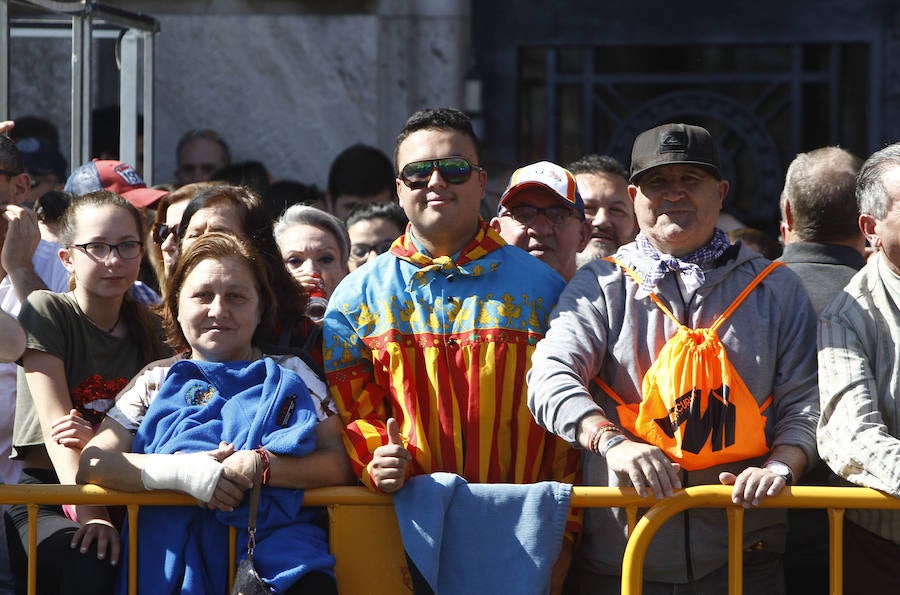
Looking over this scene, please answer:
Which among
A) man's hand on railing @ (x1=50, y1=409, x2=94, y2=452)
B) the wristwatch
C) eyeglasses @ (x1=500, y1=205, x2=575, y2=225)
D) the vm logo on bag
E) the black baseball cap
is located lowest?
the wristwatch

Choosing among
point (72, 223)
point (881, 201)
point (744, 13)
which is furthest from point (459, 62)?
point (881, 201)

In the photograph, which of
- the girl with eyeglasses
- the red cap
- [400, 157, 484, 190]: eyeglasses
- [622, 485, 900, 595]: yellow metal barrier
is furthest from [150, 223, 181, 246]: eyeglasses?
[622, 485, 900, 595]: yellow metal barrier

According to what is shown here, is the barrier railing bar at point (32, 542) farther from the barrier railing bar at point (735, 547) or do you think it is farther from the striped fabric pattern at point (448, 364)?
the barrier railing bar at point (735, 547)

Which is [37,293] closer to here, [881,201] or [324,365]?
[324,365]

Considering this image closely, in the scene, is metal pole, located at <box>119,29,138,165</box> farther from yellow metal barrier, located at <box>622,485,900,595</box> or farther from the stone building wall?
yellow metal barrier, located at <box>622,485,900,595</box>

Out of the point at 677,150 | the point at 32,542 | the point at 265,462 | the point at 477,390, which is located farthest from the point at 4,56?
the point at 677,150

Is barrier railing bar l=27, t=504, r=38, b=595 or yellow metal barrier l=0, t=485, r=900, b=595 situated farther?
barrier railing bar l=27, t=504, r=38, b=595

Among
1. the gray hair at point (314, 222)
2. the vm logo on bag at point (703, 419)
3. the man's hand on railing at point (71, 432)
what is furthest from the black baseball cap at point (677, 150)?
the man's hand on railing at point (71, 432)

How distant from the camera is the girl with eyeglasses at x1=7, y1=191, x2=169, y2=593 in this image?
12.2ft

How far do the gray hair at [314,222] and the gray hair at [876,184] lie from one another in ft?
5.96

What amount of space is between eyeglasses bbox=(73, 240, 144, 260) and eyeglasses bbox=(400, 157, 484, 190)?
0.92m

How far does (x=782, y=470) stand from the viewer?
11.6 ft

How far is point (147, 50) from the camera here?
6.54 meters

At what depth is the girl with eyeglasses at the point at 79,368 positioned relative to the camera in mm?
3723
